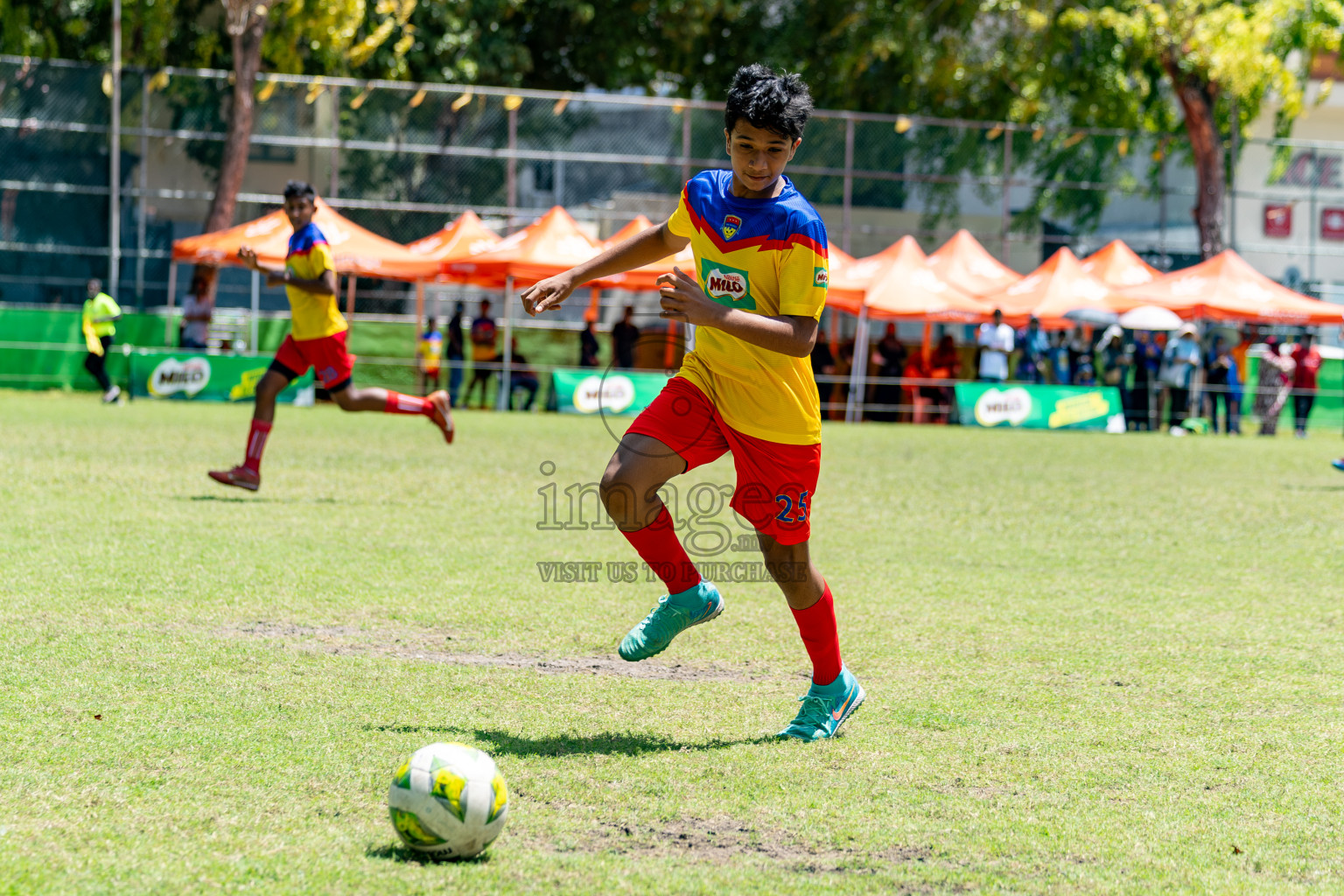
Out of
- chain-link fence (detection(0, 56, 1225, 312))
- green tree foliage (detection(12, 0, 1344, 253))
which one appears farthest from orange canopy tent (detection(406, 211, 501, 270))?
green tree foliage (detection(12, 0, 1344, 253))

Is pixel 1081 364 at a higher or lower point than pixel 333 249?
lower

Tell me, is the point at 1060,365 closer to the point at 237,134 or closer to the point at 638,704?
the point at 237,134

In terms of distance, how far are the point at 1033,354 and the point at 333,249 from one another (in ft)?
39.5

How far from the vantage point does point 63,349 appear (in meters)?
24.2

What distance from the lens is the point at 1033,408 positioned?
915 inches

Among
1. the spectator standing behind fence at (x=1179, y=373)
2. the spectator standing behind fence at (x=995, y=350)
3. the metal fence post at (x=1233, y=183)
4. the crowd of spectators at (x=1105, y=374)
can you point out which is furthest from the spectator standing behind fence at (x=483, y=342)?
the metal fence post at (x=1233, y=183)

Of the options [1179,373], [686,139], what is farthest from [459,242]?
[1179,373]

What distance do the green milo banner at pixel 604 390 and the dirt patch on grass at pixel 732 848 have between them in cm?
1741

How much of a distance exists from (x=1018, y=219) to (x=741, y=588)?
23.4 m

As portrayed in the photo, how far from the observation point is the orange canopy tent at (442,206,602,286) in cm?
2228

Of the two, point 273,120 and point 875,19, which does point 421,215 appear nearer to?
point 273,120

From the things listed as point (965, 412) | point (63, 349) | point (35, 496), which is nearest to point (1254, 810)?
point (35, 496)

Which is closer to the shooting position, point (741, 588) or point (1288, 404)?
point (741, 588)

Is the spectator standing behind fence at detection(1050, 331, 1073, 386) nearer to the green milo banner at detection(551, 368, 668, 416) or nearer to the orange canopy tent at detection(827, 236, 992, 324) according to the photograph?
the orange canopy tent at detection(827, 236, 992, 324)
